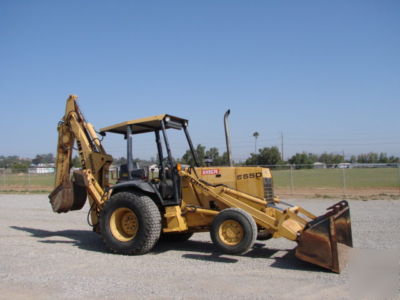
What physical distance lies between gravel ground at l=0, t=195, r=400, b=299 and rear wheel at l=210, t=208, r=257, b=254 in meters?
0.28

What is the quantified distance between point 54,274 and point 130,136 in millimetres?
3043

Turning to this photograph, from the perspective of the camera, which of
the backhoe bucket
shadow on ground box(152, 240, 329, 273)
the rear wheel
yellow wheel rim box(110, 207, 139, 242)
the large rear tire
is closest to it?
shadow on ground box(152, 240, 329, 273)

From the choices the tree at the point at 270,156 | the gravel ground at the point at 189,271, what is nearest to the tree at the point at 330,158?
the tree at the point at 270,156

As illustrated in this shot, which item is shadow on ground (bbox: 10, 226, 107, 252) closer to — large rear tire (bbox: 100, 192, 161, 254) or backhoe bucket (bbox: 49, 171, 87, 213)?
large rear tire (bbox: 100, 192, 161, 254)

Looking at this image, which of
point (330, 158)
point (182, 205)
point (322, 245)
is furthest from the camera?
point (330, 158)

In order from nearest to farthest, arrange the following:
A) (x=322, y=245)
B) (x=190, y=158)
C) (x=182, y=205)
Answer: (x=322, y=245)
(x=182, y=205)
(x=190, y=158)

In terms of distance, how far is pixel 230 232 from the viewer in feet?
22.5

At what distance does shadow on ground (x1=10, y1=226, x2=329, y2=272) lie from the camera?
6.67 m

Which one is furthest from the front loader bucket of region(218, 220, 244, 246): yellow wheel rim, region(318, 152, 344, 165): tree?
region(318, 152, 344, 165): tree

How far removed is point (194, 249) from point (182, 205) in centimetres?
100

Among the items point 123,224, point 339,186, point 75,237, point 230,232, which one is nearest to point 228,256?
point 230,232

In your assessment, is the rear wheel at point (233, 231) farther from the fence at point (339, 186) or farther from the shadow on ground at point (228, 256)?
the fence at point (339, 186)

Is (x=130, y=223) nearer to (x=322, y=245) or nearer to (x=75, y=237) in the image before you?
(x=75, y=237)

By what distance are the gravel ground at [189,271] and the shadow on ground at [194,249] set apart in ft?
0.05
